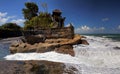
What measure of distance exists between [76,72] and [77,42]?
10326 millimetres

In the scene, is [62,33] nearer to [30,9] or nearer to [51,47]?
[51,47]

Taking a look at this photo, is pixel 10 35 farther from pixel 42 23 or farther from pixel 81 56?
pixel 81 56

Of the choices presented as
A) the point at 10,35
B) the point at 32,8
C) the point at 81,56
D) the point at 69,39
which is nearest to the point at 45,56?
the point at 81,56

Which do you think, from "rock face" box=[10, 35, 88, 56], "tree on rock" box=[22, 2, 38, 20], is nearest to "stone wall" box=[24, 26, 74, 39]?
"rock face" box=[10, 35, 88, 56]

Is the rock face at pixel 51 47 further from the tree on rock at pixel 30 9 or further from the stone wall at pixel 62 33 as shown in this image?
the tree on rock at pixel 30 9

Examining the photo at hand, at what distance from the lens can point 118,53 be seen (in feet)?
62.0

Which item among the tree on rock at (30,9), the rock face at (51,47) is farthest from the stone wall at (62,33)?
the tree on rock at (30,9)

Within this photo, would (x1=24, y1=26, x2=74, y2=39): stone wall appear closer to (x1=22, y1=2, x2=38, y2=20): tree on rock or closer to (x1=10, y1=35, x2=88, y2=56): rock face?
(x1=10, y1=35, x2=88, y2=56): rock face

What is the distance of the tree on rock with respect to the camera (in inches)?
3034

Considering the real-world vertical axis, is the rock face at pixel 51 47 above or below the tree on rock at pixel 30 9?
below

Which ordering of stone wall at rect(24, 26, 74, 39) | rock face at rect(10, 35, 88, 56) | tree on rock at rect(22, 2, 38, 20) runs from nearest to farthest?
rock face at rect(10, 35, 88, 56), stone wall at rect(24, 26, 74, 39), tree on rock at rect(22, 2, 38, 20)

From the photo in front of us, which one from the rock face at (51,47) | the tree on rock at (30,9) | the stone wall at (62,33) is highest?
the tree on rock at (30,9)

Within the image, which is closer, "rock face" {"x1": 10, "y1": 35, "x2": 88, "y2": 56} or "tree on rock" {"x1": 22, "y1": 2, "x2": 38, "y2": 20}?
"rock face" {"x1": 10, "y1": 35, "x2": 88, "y2": 56}

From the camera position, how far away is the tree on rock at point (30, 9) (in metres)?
77.1
